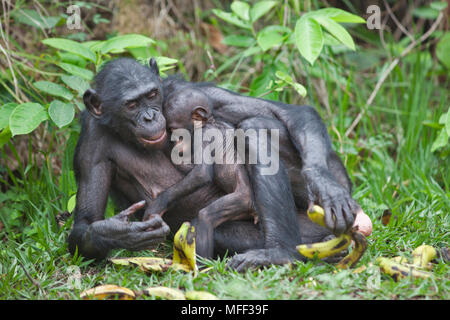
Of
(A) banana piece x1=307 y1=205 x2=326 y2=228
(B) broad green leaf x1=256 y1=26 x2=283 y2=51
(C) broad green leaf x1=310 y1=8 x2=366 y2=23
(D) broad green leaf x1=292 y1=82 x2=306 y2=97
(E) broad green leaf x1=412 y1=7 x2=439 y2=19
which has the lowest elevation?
(A) banana piece x1=307 y1=205 x2=326 y2=228

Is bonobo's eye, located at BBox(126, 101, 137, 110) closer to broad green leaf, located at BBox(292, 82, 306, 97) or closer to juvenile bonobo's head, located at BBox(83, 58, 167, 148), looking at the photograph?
juvenile bonobo's head, located at BBox(83, 58, 167, 148)

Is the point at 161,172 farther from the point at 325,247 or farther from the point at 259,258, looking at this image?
the point at 325,247

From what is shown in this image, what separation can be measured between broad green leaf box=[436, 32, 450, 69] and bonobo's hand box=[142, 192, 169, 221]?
15.7 feet

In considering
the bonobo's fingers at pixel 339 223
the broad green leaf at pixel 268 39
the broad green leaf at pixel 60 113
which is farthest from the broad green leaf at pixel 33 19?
the bonobo's fingers at pixel 339 223

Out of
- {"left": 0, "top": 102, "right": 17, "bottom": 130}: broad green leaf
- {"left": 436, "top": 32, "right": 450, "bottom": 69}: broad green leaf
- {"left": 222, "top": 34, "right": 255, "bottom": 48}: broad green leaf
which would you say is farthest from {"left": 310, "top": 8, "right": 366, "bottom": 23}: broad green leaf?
{"left": 436, "top": 32, "right": 450, "bottom": 69}: broad green leaf

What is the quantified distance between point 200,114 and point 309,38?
1142mm

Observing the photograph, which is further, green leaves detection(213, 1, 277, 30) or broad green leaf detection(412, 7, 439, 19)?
broad green leaf detection(412, 7, 439, 19)

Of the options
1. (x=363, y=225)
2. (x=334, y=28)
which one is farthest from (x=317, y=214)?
(x=334, y=28)

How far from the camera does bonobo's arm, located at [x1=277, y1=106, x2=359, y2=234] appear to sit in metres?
3.31

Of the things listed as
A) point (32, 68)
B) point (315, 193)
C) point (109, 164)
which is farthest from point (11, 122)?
point (315, 193)

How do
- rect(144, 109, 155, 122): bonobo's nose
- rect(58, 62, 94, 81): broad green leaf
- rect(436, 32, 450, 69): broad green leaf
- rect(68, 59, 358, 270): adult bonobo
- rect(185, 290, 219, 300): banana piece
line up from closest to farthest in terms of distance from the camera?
rect(185, 290, 219, 300): banana piece < rect(68, 59, 358, 270): adult bonobo < rect(144, 109, 155, 122): bonobo's nose < rect(58, 62, 94, 81): broad green leaf < rect(436, 32, 450, 69): broad green leaf

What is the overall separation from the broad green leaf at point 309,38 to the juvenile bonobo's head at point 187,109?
3.02 ft

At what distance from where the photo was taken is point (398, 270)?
3227mm
